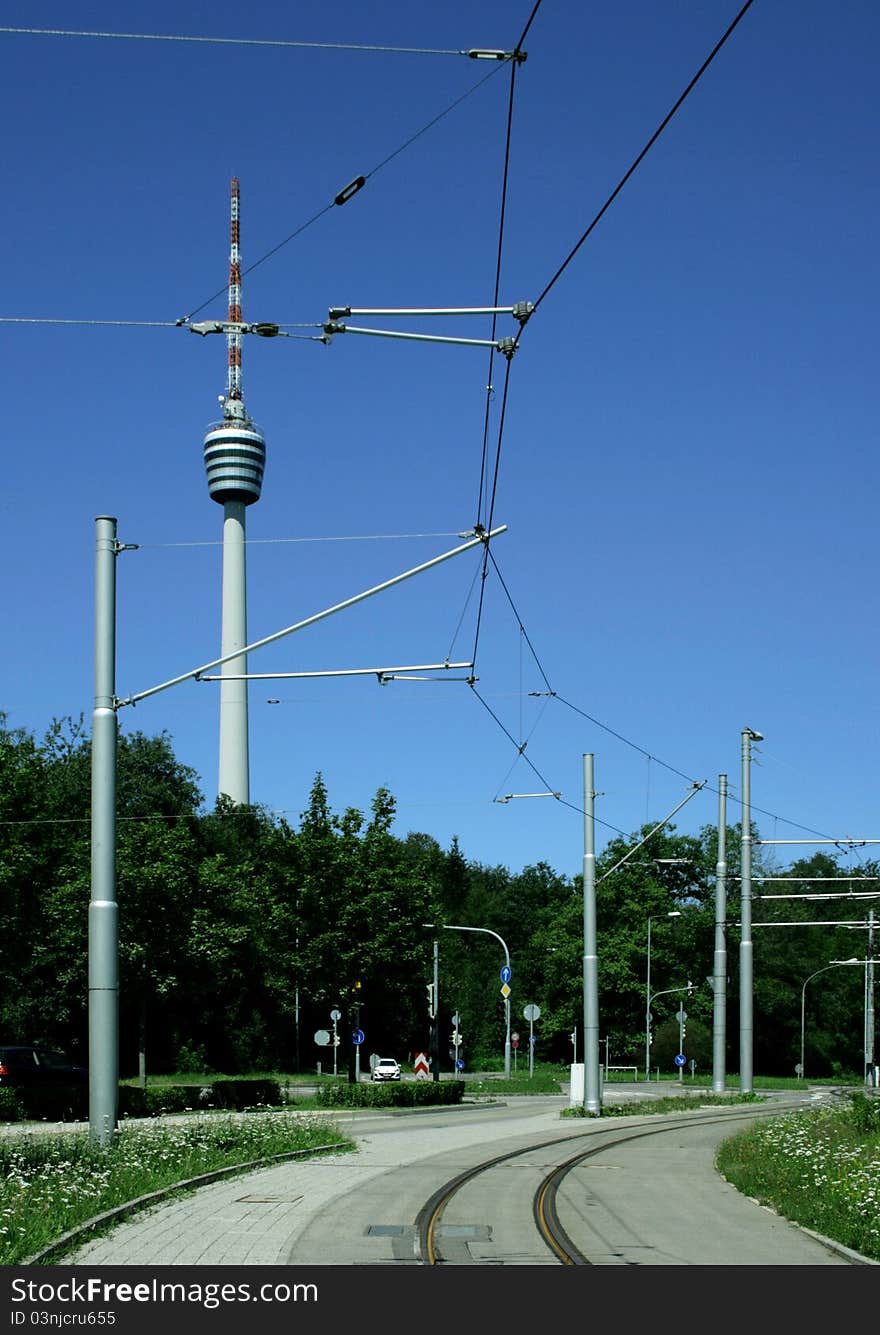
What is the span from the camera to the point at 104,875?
765 inches

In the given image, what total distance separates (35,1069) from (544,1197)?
66.3 feet

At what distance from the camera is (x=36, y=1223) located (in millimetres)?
12000

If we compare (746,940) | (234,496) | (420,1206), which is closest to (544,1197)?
(420,1206)

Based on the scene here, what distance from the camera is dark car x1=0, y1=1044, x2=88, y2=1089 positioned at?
3406cm

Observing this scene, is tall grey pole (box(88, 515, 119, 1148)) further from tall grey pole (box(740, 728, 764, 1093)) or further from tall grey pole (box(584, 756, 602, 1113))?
tall grey pole (box(740, 728, 764, 1093))

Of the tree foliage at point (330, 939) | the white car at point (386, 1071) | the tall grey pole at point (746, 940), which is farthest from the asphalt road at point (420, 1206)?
the white car at point (386, 1071)

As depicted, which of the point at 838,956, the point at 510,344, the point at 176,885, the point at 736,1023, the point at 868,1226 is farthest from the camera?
the point at 838,956

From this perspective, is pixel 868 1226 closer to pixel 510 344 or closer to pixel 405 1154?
pixel 510 344

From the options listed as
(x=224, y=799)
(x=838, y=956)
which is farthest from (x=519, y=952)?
(x=224, y=799)

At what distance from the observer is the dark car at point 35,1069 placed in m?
34.1

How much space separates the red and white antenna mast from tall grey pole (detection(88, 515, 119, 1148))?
94001 mm

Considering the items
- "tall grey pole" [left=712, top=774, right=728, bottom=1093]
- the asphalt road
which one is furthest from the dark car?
"tall grey pole" [left=712, top=774, right=728, bottom=1093]

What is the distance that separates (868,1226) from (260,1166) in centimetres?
957

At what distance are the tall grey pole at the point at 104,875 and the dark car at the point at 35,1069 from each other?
15.6 meters
